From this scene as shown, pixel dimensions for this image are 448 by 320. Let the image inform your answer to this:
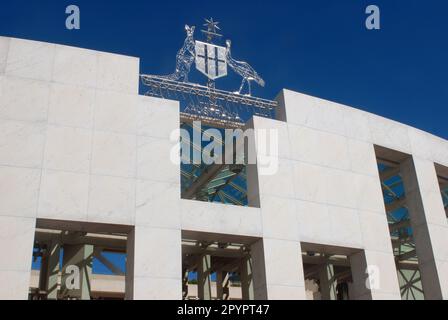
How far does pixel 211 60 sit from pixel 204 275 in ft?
47.2

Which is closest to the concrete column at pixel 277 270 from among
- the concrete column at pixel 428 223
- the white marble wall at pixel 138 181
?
the white marble wall at pixel 138 181

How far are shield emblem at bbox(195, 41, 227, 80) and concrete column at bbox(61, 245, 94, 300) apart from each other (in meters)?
12.7

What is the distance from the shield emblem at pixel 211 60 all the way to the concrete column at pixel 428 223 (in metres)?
11.9

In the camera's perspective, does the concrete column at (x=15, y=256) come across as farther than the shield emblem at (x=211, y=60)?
No

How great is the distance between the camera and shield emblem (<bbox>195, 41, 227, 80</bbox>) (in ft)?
91.1

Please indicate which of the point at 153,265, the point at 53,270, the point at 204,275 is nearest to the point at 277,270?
the point at 153,265

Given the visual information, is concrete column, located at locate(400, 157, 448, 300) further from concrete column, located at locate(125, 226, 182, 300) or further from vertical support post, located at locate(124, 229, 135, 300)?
vertical support post, located at locate(124, 229, 135, 300)

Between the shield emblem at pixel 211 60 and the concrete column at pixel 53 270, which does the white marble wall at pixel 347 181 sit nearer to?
the shield emblem at pixel 211 60

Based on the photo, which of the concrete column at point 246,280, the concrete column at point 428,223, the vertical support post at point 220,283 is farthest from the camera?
the vertical support post at point 220,283

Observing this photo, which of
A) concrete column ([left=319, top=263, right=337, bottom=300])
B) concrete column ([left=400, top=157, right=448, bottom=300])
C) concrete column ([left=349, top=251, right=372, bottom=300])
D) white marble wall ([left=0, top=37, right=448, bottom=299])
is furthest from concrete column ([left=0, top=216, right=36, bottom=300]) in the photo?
concrete column ([left=319, top=263, right=337, bottom=300])

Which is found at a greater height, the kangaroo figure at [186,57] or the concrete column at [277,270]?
the kangaroo figure at [186,57]

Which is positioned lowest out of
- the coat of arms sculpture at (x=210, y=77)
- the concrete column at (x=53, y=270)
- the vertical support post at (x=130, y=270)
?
the vertical support post at (x=130, y=270)

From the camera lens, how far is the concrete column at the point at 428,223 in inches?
1080
